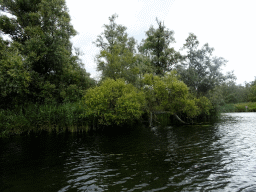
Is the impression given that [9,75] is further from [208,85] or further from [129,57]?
[208,85]

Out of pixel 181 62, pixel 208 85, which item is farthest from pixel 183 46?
pixel 208 85

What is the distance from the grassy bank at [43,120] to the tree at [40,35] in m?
5.81

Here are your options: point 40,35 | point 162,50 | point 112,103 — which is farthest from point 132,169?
point 162,50

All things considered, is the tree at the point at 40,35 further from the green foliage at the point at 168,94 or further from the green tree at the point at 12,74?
the green foliage at the point at 168,94

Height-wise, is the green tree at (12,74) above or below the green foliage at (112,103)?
above

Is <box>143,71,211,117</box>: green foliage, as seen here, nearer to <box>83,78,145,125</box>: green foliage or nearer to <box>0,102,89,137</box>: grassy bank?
<box>83,78,145,125</box>: green foliage

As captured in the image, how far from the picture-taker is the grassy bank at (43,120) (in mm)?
22406

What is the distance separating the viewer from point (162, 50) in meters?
44.3

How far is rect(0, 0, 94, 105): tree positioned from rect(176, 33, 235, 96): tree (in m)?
29.9

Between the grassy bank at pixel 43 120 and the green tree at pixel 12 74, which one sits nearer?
the grassy bank at pixel 43 120

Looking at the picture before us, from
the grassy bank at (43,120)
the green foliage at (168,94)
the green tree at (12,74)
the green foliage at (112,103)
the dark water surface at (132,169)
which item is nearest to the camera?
the dark water surface at (132,169)

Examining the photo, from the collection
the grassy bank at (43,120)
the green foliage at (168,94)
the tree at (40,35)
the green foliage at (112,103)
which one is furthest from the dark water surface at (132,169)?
the tree at (40,35)

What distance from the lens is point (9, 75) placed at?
81.3 feet

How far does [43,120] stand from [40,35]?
49.4ft
